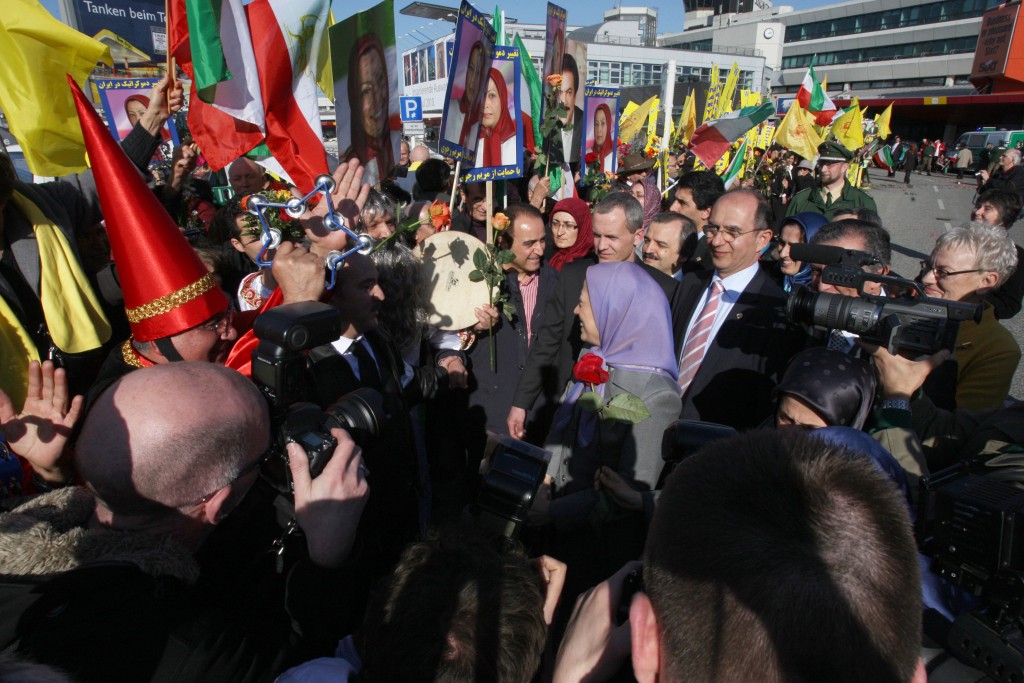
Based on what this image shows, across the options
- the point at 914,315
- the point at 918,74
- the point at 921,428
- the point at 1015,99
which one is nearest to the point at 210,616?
the point at 914,315

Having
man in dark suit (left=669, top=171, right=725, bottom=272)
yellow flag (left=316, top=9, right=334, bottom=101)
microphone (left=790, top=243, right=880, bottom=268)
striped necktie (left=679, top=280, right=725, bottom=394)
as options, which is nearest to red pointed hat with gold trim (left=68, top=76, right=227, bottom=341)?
yellow flag (left=316, top=9, right=334, bottom=101)

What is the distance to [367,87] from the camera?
2.78m

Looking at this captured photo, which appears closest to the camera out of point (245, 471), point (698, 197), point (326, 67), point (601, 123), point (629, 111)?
point (245, 471)

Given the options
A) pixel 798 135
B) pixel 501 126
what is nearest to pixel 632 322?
pixel 501 126

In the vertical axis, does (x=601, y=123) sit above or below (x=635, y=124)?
below

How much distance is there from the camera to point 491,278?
306 cm

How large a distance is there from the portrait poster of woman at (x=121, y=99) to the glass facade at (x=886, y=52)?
62.7 m

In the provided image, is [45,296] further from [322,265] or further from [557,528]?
[557,528]

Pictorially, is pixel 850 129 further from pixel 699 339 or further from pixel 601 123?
pixel 699 339

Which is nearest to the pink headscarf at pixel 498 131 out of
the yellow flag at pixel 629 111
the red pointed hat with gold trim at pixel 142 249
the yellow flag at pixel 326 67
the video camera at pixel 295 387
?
the yellow flag at pixel 326 67

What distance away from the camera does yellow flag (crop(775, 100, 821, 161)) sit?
826 centimetres

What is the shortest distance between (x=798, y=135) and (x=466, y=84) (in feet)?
22.1

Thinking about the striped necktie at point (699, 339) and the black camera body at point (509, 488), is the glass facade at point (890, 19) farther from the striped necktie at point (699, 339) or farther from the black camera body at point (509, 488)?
the black camera body at point (509, 488)

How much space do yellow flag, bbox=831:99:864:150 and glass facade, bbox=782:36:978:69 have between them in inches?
2160
